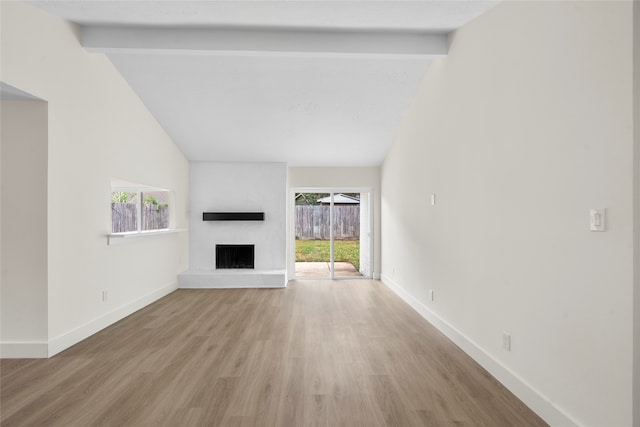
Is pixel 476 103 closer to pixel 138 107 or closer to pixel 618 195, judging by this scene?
pixel 618 195

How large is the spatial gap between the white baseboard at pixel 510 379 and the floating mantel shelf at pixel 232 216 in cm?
374

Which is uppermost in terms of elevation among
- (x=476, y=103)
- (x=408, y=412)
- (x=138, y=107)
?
(x=138, y=107)

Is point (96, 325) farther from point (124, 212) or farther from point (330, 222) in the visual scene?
Result: point (330, 222)

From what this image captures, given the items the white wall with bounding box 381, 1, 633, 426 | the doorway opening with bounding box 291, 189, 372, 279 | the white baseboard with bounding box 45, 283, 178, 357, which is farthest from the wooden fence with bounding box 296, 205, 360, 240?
the white wall with bounding box 381, 1, 633, 426

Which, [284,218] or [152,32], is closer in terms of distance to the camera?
[152,32]

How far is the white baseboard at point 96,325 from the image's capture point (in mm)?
3295

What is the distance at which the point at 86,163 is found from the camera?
373 cm

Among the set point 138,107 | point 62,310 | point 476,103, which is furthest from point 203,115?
point 476,103

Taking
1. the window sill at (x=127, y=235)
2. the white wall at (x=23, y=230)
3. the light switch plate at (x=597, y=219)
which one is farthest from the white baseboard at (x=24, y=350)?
the light switch plate at (x=597, y=219)

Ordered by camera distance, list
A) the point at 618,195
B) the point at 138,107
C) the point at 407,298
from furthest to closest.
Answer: the point at 407,298 → the point at 138,107 → the point at 618,195

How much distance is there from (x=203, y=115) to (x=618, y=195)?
16.5 feet

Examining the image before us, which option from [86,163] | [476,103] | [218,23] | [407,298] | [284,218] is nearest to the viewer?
[476,103]

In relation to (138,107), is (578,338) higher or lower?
lower

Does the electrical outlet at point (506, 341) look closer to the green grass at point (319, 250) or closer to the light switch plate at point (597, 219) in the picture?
the light switch plate at point (597, 219)
